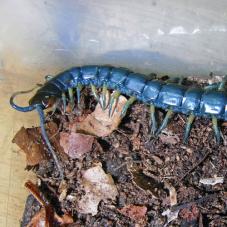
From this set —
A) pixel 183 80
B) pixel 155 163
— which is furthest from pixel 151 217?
pixel 183 80

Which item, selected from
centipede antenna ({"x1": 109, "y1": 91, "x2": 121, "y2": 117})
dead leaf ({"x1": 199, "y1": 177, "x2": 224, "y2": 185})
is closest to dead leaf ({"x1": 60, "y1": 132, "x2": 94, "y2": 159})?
centipede antenna ({"x1": 109, "y1": 91, "x2": 121, "y2": 117})

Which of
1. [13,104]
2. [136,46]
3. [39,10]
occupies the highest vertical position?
[39,10]

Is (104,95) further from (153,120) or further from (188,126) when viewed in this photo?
(188,126)

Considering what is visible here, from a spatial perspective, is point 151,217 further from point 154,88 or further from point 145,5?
point 145,5

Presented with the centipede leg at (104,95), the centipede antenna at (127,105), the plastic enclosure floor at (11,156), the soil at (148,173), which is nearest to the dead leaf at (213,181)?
the soil at (148,173)

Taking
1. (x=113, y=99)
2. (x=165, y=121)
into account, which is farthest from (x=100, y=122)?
(x=165, y=121)

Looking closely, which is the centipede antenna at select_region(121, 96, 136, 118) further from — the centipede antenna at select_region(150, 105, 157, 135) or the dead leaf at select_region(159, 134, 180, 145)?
the dead leaf at select_region(159, 134, 180, 145)
